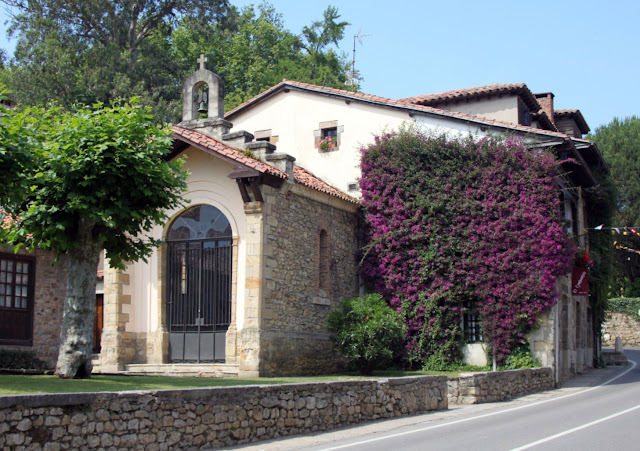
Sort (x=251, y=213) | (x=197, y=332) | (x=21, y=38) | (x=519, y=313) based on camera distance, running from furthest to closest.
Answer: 1. (x=21, y=38)
2. (x=519, y=313)
3. (x=197, y=332)
4. (x=251, y=213)

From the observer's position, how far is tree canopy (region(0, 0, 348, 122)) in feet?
109

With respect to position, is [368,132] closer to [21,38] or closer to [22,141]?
[22,141]

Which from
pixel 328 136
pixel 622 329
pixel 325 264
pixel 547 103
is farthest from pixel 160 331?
pixel 622 329

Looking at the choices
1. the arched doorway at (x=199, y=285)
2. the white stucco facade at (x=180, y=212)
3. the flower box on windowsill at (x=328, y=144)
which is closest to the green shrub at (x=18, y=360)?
the white stucco facade at (x=180, y=212)

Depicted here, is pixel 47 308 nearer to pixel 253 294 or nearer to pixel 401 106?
pixel 253 294

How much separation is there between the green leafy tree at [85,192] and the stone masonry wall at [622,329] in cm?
3603

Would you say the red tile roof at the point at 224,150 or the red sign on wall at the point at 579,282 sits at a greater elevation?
the red tile roof at the point at 224,150

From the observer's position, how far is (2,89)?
11.8 metres

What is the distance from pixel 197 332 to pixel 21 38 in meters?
24.3

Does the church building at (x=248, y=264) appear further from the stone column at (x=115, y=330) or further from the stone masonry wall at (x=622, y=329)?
the stone masonry wall at (x=622, y=329)

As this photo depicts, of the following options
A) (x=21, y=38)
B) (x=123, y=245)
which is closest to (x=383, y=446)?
(x=123, y=245)

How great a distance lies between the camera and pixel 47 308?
61.4 feet

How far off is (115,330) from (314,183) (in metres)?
6.55

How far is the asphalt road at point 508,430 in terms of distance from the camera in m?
9.55
